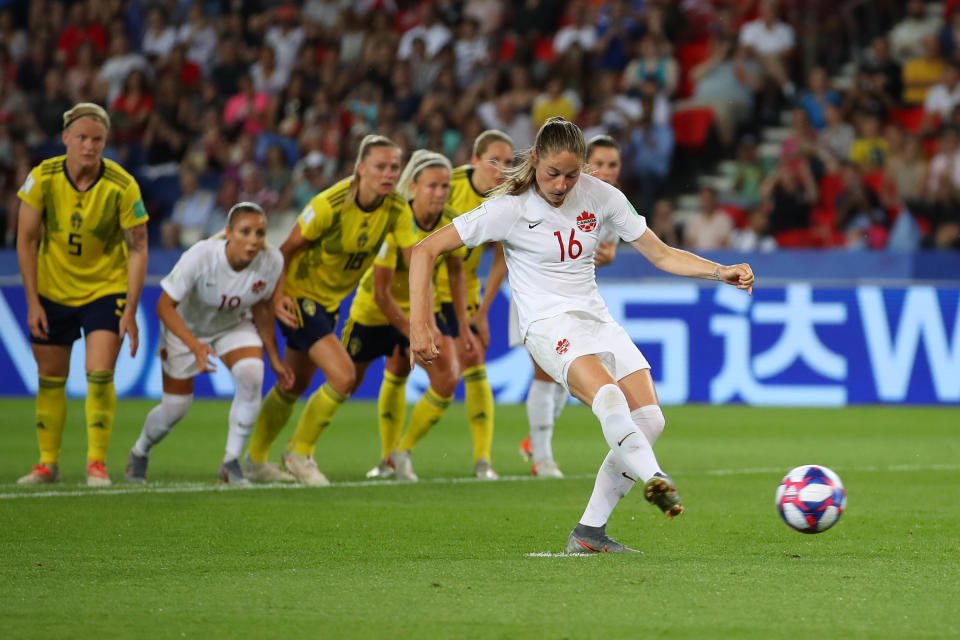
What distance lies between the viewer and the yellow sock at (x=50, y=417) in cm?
958

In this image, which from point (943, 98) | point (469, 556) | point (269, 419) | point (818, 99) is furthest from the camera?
point (818, 99)

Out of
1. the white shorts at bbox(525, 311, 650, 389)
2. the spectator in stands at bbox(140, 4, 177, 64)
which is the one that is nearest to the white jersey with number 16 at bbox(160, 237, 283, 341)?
the white shorts at bbox(525, 311, 650, 389)

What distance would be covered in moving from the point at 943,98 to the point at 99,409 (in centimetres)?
1274

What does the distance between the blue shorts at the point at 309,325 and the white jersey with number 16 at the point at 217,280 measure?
0.80ft

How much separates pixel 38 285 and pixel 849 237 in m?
10.4

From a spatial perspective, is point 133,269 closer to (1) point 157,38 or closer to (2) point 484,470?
(2) point 484,470

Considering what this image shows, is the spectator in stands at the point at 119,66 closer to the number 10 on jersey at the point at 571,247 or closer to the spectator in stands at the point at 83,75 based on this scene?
the spectator in stands at the point at 83,75

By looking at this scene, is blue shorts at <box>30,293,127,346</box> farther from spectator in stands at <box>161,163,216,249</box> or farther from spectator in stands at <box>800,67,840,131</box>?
spectator in stands at <box>800,67,840,131</box>

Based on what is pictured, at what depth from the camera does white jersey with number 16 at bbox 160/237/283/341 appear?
9375 millimetres

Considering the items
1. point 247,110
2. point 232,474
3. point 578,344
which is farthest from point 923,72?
point 578,344

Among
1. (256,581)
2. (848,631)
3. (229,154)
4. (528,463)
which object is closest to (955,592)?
(848,631)

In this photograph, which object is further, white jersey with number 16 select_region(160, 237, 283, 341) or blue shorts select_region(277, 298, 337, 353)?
blue shorts select_region(277, 298, 337, 353)

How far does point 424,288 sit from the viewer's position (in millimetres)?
6523

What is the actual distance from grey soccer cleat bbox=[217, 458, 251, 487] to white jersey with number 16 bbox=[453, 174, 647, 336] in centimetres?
343
